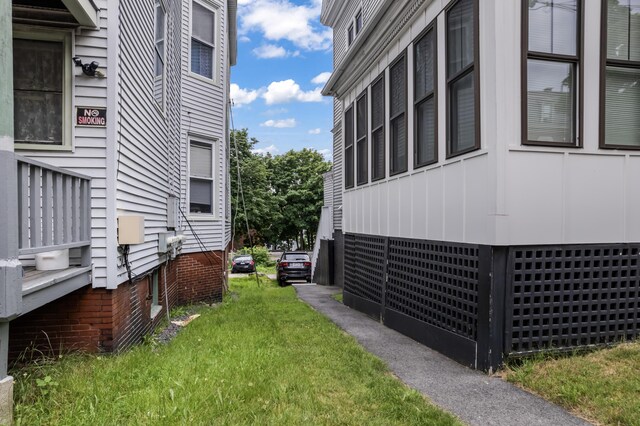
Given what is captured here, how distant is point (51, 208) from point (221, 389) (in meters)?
2.06

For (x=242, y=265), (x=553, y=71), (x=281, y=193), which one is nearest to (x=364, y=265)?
(x=553, y=71)

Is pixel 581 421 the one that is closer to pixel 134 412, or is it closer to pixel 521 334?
pixel 521 334

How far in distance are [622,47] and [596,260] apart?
2.39m

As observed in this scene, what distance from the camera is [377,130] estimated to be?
9078mm

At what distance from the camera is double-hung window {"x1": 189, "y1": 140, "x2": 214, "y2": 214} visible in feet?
34.7

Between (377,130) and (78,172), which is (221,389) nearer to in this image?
(78,172)

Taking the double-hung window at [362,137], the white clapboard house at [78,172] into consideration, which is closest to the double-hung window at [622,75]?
the double-hung window at [362,137]

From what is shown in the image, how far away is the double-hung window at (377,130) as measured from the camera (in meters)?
8.69

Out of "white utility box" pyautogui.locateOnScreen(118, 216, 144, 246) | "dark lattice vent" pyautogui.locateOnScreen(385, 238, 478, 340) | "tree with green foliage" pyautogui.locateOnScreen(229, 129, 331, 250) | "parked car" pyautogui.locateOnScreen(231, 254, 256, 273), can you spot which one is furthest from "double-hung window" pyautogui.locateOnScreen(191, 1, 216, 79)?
"tree with green foliage" pyautogui.locateOnScreen(229, 129, 331, 250)

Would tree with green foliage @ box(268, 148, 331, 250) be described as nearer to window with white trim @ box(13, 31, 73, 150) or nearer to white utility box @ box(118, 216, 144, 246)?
white utility box @ box(118, 216, 144, 246)

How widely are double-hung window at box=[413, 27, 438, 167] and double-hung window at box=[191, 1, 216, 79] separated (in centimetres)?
592

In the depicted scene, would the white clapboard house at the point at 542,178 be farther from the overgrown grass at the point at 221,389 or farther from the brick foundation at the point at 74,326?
the brick foundation at the point at 74,326

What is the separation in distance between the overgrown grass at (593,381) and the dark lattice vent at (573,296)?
0.20 metres

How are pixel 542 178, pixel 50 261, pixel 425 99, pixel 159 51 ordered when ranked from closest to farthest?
1. pixel 50 261
2. pixel 542 178
3. pixel 425 99
4. pixel 159 51
